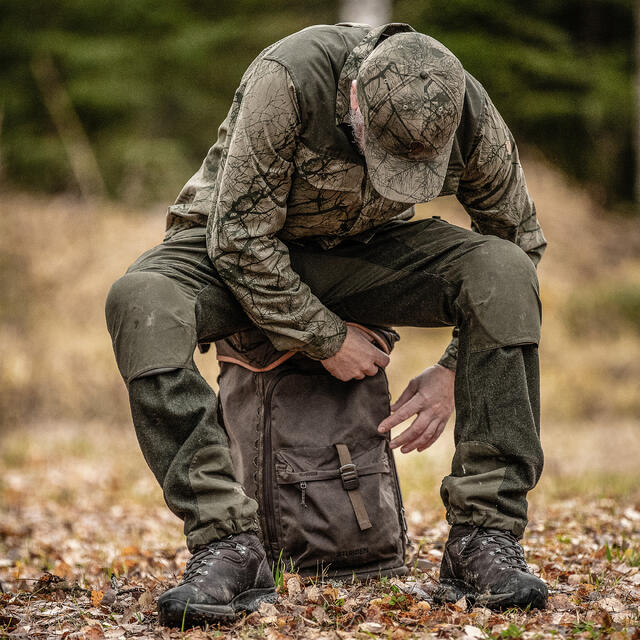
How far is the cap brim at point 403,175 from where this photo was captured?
2736mm

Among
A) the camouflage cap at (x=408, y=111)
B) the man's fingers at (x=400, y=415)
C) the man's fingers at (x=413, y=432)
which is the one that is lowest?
the man's fingers at (x=413, y=432)

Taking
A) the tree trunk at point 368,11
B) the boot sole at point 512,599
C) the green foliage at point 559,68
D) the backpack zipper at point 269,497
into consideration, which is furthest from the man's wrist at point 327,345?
the tree trunk at point 368,11

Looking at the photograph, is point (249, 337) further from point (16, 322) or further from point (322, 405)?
point (16, 322)

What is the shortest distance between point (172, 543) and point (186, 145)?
14986mm

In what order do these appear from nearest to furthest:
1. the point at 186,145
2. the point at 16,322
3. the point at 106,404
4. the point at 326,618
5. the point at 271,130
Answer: the point at 326,618 → the point at 271,130 → the point at 106,404 → the point at 16,322 → the point at 186,145

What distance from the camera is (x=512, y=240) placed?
3.23 meters

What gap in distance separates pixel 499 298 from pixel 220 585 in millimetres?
1227

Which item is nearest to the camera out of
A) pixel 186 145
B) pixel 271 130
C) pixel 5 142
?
pixel 271 130

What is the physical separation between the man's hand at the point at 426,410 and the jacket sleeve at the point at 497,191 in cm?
6

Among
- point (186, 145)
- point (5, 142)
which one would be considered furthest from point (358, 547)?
point (186, 145)

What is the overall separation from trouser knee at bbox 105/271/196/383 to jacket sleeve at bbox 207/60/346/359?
221 mm

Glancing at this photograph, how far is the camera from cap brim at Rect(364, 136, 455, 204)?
274 cm

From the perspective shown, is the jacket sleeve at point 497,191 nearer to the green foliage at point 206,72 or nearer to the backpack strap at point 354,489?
the backpack strap at point 354,489

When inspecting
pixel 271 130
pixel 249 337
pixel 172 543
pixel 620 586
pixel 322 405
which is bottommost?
pixel 172 543
